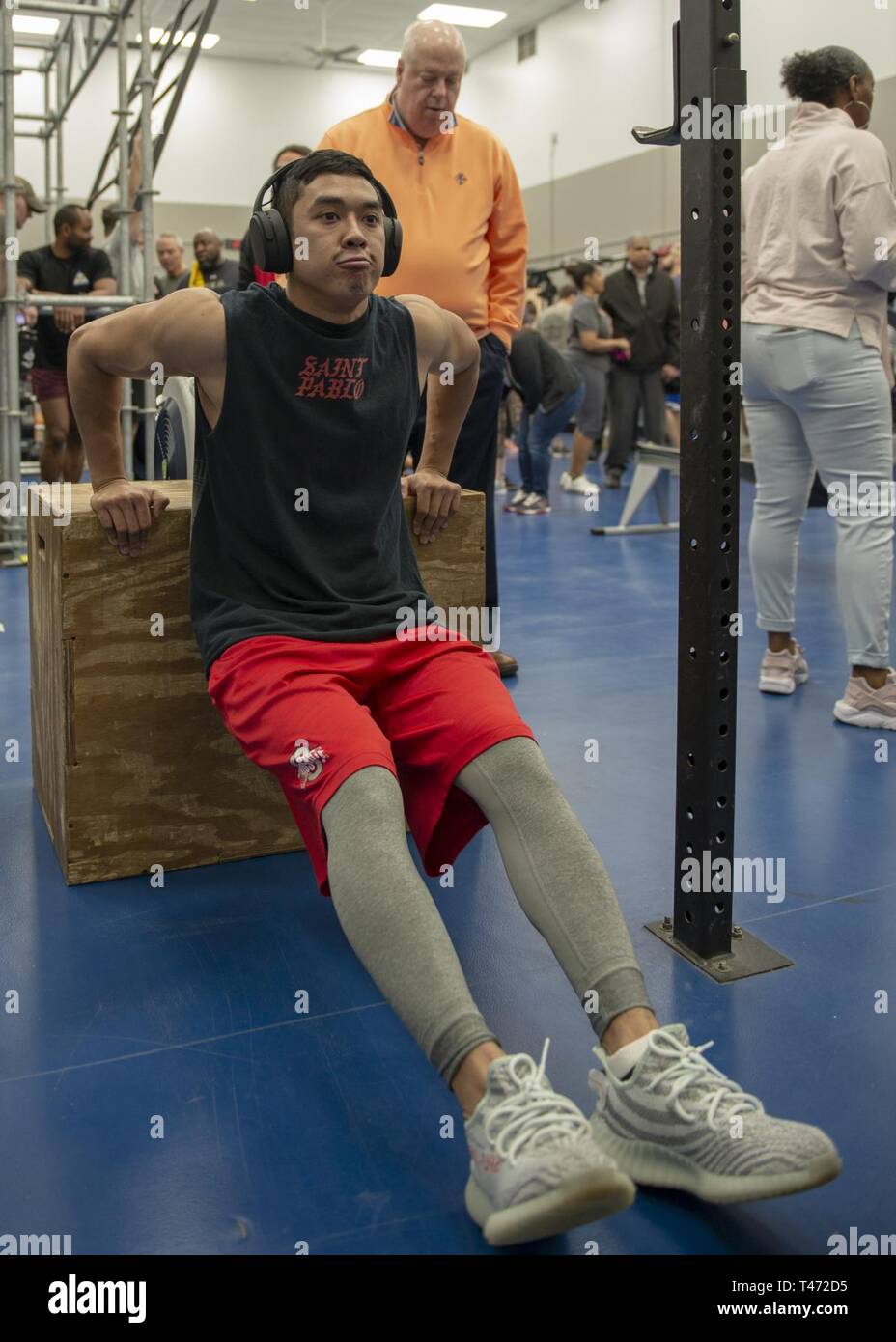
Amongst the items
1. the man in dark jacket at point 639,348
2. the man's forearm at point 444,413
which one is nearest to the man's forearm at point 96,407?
the man's forearm at point 444,413

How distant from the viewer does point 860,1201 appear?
1254 mm

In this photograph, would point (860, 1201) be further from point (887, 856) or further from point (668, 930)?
point (887, 856)

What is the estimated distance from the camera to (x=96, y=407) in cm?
186

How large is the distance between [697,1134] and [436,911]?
1.14 feet

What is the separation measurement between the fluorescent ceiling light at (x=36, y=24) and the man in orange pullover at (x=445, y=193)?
11.7 meters

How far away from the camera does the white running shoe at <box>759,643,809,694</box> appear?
3234mm

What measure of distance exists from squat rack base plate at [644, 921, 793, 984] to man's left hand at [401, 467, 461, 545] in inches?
33.5

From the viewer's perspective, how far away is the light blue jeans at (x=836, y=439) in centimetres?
288

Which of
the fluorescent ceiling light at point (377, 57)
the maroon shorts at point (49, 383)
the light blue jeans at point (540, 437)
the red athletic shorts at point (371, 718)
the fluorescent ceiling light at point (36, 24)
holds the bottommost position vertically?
the red athletic shorts at point (371, 718)

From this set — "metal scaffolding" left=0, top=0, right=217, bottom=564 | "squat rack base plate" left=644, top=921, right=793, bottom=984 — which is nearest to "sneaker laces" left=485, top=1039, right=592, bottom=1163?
"squat rack base plate" left=644, top=921, right=793, bottom=984

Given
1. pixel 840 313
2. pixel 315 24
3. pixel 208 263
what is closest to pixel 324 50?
pixel 315 24

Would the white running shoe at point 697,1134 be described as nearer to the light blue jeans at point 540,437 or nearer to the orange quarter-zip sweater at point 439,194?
the orange quarter-zip sweater at point 439,194
